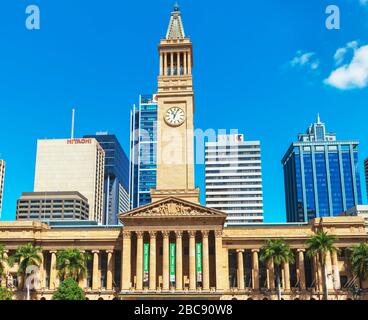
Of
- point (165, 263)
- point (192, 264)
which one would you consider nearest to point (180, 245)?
point (192, 264)

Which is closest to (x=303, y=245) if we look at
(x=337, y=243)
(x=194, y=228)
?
(x=337, y=243)

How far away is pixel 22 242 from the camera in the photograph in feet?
337

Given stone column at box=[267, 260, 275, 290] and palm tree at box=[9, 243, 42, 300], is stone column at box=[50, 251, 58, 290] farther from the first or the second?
stone column at box=[267, 260, 275, 290]

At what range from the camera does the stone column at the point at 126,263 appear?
304 ft

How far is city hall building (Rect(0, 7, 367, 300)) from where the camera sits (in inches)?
A: 3674

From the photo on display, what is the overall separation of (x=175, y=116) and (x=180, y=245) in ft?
97.5

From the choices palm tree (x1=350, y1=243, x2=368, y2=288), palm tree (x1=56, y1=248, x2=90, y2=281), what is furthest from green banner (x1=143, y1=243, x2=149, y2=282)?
palm tree (x1=350, y1=243, x2=368, y2=288)

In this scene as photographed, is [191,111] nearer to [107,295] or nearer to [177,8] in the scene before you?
[177,8]

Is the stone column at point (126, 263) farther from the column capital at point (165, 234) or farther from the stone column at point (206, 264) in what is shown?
the stone column at point (206, 264)

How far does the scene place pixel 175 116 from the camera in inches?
4318

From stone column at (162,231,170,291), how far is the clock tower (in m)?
9.67

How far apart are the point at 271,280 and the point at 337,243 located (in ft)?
49.3

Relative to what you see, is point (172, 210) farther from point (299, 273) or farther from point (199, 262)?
point (299, 273)
